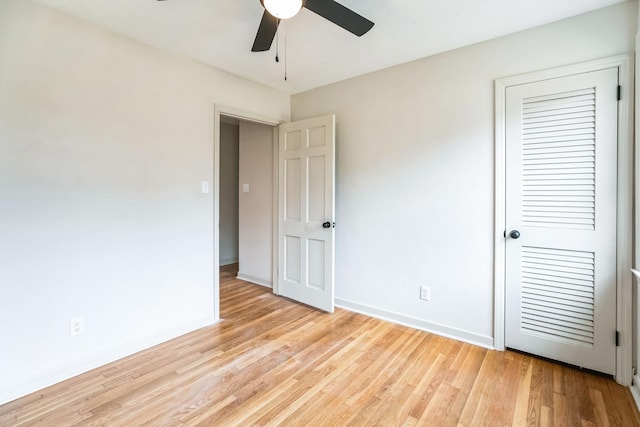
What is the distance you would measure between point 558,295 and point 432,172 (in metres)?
1.27

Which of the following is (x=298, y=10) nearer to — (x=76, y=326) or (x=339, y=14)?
(x=339, y=14)

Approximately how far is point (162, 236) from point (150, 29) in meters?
1.55

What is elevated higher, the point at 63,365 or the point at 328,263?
the point at 328,263

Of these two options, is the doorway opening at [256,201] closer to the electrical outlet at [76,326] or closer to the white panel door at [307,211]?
the white panel door at [307,211]

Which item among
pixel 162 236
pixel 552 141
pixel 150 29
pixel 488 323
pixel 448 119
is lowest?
pixel 488 323

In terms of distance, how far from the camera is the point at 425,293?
279 centimetres

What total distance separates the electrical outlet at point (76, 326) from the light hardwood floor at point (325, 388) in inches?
11.5

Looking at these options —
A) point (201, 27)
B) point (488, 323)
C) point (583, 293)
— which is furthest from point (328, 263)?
point (201, 27)

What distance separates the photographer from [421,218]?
278 centimetres

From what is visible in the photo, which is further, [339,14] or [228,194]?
[228,194]

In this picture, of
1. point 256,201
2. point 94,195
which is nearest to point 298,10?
point 94,195

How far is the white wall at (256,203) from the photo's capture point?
3.95 m

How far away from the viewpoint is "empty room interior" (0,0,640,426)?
1.88 m

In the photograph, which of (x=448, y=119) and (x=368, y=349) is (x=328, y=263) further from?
(x=448, y=119)
